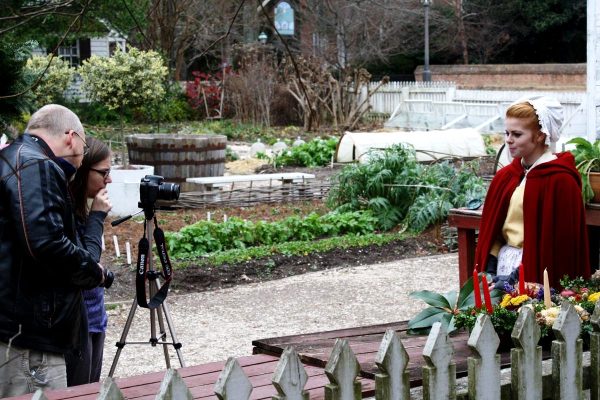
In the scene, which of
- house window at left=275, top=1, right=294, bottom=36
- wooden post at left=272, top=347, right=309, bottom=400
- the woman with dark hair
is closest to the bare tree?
house window at left=275, top=1, right=294, bottom=36

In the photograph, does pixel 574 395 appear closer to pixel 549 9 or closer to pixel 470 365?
pixel 470 365

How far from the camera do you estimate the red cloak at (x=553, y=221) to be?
471 cm

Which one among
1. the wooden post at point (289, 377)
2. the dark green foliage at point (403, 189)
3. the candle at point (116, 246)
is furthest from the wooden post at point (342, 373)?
the dark green foliage at point (403, 189)

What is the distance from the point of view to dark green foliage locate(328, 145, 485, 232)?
11.1 meters

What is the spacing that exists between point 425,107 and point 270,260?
20.6 meters

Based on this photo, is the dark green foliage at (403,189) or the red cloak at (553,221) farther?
the dark green foliage at (403,189)

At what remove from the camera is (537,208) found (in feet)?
15.6

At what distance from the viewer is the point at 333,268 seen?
9688 mm

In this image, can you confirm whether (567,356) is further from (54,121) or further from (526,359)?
(54,121)

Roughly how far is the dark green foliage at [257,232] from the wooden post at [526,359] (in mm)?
6693

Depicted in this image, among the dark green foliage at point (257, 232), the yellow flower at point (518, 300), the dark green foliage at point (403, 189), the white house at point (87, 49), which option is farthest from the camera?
the white house at point (87, 49)

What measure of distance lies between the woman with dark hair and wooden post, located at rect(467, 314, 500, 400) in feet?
5.25

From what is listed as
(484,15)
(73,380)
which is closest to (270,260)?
(73,380)

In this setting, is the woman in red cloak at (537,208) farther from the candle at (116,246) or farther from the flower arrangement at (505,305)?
the candle at (116,246)
